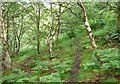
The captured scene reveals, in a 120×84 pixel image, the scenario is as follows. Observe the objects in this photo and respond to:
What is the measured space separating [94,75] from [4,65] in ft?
21.9

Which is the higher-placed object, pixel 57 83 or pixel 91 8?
pixel 91 8

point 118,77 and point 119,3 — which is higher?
point 119,3

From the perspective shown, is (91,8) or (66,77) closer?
(66,77)

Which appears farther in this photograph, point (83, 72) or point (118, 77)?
point (83, 72)

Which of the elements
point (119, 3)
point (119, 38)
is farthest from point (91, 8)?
point (119, 38)

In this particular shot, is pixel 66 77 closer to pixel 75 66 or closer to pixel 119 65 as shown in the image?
pixel 75 66

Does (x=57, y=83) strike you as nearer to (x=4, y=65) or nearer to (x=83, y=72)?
(x=83, y=72)

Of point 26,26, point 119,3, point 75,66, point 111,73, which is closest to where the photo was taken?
point 111,73

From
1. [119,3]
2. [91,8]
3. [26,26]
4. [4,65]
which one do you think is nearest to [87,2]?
[91,8]

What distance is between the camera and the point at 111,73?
817 centimetres

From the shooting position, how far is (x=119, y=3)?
43.6 ft

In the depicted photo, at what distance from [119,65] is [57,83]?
231 cm

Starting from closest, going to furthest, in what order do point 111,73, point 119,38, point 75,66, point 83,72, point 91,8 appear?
point 111,73 → point 83,72 → point 75,66 → point 119,38 → point 91,8

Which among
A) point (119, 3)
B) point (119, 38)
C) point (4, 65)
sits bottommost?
point (4, 65)
